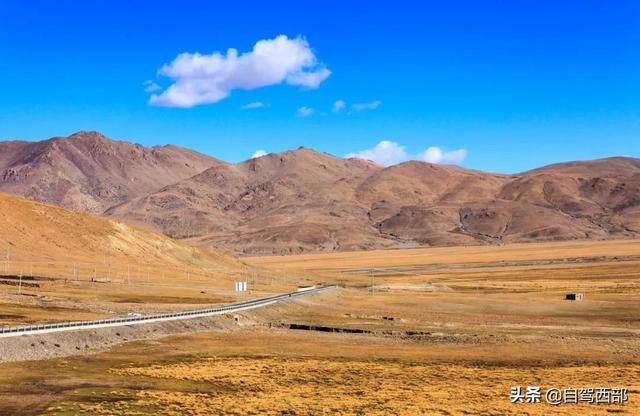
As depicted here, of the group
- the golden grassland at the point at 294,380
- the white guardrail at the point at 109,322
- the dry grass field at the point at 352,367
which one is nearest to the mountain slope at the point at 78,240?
the dry grass field at the point at 352,367

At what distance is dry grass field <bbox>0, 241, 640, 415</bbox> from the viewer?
32.9 m

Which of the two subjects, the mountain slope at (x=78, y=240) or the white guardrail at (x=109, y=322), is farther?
the mountain slope at (x=78, y=240)

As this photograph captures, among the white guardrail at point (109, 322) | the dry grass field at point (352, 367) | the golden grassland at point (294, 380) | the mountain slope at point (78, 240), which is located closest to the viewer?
the golden grassland at point (294, 380)

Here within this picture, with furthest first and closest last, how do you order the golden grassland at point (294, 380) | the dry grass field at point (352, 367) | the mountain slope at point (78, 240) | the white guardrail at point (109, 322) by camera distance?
1. the mountain slope at point (78, 240)
2. the white guardrail at point (109, 322)
3. the dry grass field at point (352, 367)
4. the golden grassland at point (294, 380)

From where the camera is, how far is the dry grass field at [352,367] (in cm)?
3288

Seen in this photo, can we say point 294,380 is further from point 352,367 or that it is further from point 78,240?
point 78,240

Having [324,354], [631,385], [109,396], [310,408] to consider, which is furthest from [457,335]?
[109,396]

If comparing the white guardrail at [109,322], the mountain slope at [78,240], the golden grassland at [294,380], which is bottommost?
the golden grassland at [294,380]

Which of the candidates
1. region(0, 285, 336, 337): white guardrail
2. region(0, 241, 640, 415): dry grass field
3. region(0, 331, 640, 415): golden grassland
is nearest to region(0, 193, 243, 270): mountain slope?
region(0, 241, 640, 415): dry grass field

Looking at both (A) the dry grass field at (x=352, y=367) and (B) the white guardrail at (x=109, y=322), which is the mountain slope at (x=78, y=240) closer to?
(A) the dry grass field at (x=352, y=367)

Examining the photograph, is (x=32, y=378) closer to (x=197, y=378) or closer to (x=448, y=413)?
(x=197, y=378)

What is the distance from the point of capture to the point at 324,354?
49.9 meters

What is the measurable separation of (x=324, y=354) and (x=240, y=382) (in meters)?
12.5

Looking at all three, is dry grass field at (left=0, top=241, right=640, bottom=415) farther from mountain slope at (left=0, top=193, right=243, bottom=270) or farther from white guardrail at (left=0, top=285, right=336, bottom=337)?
mountain slope at (left=0, top=193, right=243, bottom=270)
